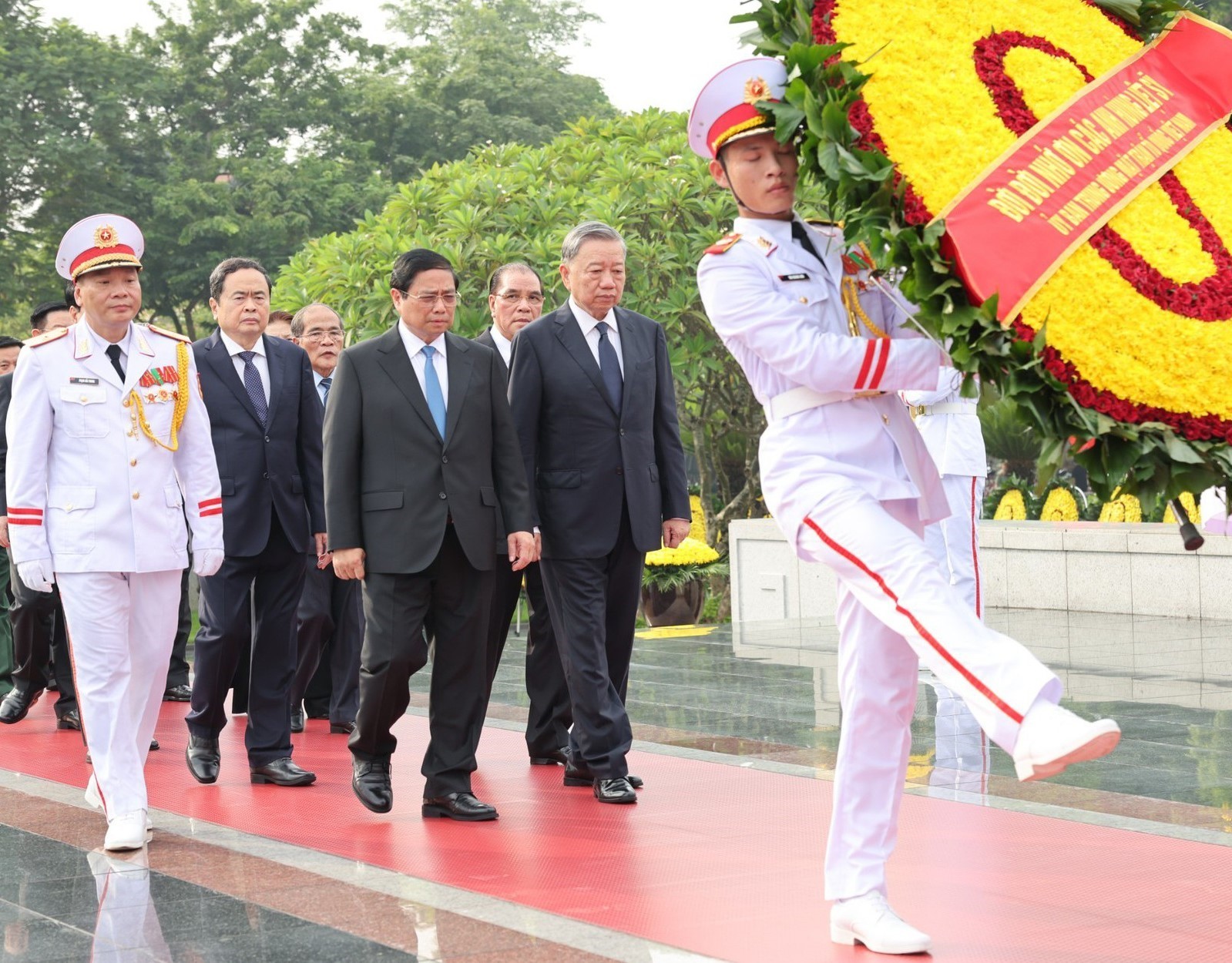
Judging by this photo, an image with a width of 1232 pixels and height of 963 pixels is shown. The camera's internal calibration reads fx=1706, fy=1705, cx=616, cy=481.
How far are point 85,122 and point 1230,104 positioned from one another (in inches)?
1175

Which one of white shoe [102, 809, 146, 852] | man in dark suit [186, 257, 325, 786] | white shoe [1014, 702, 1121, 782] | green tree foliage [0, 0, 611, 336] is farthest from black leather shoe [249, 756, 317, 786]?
green tree foliage [0, 0, 611, 336]

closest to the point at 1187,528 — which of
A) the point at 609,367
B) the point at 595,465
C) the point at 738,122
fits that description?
the point at 738,122

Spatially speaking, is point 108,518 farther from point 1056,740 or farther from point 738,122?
point 1056,740

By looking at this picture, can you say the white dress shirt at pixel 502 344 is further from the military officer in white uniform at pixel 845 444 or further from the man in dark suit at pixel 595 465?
the military officer in white uniform at pixel 845 444

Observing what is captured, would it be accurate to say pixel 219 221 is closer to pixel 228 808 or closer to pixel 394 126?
pixel 394 126

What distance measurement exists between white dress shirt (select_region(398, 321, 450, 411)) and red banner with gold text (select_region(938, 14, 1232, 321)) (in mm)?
2832

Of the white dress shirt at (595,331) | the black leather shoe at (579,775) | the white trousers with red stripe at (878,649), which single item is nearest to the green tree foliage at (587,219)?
the white dress shirt at (595,331)

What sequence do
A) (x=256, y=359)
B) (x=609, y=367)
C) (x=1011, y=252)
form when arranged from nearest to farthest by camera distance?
(x=1011, y=252), (x=609, y=367), (x=256, y=359)

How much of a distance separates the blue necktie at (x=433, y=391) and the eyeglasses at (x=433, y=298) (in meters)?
0.19

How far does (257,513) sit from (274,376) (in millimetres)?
637

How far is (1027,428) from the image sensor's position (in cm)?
388

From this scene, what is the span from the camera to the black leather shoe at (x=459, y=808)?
20.0 feet

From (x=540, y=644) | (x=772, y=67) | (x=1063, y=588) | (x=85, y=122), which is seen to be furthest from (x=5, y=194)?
(x=772, y=67)

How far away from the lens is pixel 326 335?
8953 millimetres
